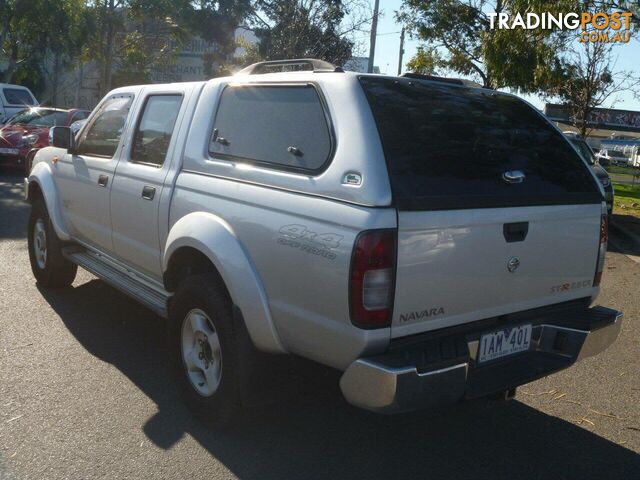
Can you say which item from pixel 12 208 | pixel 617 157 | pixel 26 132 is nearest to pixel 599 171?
pixel 12 208

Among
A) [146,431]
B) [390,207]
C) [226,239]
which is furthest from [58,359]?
[390,207]

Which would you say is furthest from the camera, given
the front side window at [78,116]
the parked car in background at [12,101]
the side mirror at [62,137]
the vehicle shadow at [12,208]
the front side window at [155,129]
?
the parked car in background at [12,101]

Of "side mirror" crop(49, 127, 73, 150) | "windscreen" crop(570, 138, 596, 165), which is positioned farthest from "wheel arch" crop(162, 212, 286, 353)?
"windscreen" crop(570, 138, 596, 165)

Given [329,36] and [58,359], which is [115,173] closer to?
[58,359]

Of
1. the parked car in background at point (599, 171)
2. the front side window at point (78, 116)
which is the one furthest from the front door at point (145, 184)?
the front side window at point (78, 116)

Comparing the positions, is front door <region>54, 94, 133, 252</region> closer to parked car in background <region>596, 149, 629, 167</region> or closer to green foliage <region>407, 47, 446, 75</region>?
green foliage <region>407, 47, 446, 75</region>

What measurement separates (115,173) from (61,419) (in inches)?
71.2

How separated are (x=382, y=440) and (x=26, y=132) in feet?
45.4

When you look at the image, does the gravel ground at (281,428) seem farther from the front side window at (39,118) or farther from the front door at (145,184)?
the front side window at (39,118)

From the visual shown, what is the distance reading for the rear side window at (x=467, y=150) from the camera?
3.12m

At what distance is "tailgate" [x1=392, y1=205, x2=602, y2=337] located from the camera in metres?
2.98

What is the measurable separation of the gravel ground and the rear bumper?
1.67ft

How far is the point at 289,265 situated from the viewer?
10.3ft

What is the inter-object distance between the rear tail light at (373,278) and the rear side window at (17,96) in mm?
18060
